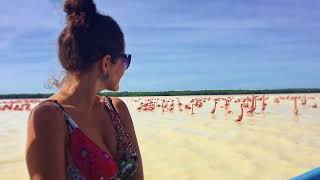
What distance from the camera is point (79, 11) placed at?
8.17ft

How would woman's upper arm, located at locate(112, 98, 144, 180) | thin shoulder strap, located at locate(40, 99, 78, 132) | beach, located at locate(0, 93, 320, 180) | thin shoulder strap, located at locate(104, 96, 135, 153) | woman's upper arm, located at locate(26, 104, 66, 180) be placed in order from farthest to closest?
beach, located at locate(0, 93, 320, 180) < woman's upper arm, located at locate(112, 98, 144, 180) < thin shoulder strap, located at locate(104, 96, 135, 153) < thin shoulder strap, located at locate(40, 99, 78, 132) < woman's upper arm, located at locate(26, 104, 66, 180)

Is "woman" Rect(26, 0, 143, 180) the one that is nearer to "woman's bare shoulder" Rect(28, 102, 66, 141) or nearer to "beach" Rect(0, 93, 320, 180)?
"woman's bare shoulder" Rect(28, 102, 66, 141)

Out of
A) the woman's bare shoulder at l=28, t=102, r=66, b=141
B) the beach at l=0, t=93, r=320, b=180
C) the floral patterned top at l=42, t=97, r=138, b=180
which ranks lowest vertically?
the beach at l=0, t=93, r=320, b=180

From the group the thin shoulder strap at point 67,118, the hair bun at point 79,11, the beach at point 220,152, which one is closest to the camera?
the thin shoulder strap at point 67,118

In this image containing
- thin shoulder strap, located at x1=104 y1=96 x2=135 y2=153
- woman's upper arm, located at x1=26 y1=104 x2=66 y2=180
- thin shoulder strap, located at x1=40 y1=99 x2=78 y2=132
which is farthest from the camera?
thin shoulder strap, located at x1=104 y1=96 x2=135 y2=153

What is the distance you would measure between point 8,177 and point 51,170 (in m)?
5.20

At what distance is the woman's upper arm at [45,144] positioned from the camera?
7.29 feet

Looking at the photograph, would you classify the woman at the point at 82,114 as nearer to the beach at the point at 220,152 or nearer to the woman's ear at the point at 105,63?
the woman's ear at the point at 105,63

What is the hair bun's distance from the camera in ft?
8.04

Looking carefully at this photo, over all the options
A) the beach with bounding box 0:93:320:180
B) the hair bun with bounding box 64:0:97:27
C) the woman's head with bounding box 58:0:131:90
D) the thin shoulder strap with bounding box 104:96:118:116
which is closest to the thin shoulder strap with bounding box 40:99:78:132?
the woman's head with bounding box 58:0:131:90

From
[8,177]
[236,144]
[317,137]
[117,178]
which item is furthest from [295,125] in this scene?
[117,178]

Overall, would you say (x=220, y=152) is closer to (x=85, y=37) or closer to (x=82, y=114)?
(x=82, y=114)

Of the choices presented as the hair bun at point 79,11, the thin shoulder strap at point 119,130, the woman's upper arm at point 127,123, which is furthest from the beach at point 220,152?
the hair bun at point 79,11

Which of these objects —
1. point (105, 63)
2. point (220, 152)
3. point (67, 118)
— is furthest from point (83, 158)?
point (220, 152)
